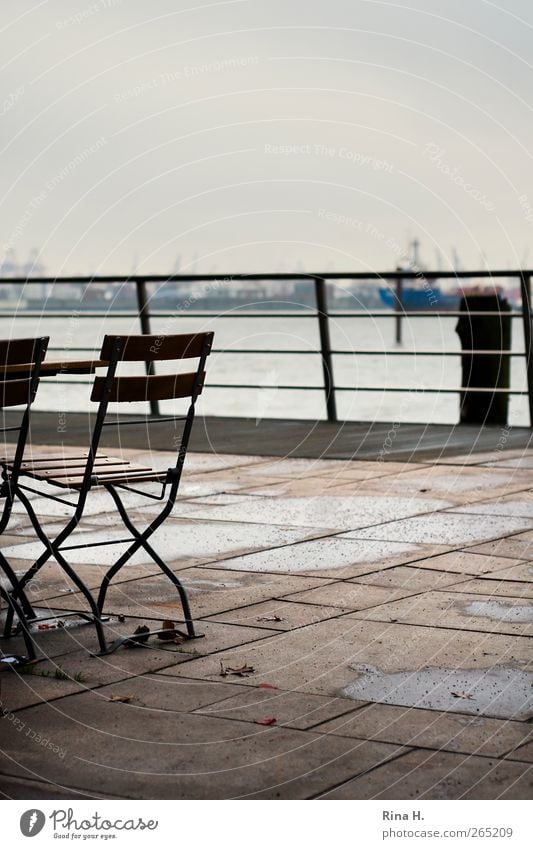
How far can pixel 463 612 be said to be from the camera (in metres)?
4.38

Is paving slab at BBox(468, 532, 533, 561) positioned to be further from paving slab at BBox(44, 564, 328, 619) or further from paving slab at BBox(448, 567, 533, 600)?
paving slab at BBox(44, 564, 328, 619)

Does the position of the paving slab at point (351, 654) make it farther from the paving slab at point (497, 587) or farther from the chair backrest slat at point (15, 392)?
the chair backrest slat at point (15, 392)

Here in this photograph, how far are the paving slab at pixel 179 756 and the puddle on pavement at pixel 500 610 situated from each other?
131 cm

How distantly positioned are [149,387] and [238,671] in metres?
0.99

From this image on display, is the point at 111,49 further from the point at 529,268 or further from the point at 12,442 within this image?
the point at 529,268

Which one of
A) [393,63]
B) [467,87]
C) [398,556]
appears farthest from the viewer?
[467,87]

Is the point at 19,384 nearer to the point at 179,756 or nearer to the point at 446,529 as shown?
the point at 179,756

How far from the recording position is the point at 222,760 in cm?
303

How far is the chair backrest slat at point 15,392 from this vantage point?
404 centimetres

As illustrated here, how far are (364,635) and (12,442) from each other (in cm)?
585

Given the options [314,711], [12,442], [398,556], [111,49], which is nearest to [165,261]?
[12,442]

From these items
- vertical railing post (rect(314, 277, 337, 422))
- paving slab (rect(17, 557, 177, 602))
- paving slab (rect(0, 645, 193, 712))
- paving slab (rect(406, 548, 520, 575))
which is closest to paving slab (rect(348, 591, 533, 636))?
paving slab (rect(406, 548, 520, 575))

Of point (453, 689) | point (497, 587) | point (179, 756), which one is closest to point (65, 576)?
point (497, 587)
